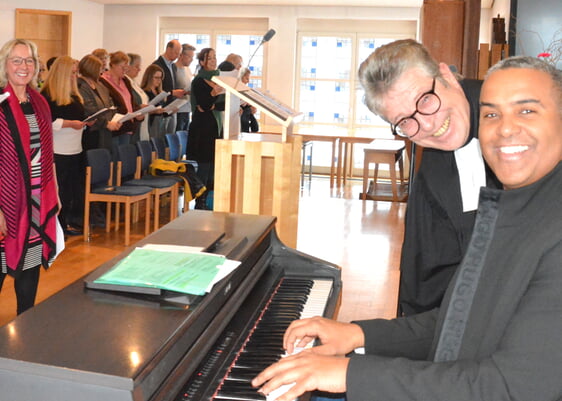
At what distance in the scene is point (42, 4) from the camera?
11.3 meters

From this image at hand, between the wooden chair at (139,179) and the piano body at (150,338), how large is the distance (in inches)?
163

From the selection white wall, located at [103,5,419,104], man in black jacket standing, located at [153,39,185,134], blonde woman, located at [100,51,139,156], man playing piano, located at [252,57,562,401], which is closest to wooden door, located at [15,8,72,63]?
white wall, located at [103,5,419,104]

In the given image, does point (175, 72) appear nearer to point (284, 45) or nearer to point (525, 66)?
point (284, 45)

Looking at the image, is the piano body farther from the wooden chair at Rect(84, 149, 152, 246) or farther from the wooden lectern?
the wooden chair at Rect(84, 149, 152, 246)

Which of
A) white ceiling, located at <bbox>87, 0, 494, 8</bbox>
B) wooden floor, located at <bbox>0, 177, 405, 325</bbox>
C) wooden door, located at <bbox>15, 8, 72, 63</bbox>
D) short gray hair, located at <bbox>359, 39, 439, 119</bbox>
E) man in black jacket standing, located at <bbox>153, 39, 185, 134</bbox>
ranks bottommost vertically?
wooden floor, located at <bbox>0, 177, 405, 325</bbox>

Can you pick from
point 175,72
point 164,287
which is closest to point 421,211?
point 164,287

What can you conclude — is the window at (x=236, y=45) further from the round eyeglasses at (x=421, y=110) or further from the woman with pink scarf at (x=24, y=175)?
the round eyeglasses at (x=421, y=110)

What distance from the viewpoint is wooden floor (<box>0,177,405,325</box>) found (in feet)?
14.6

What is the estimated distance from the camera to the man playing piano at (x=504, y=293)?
1.12 meters

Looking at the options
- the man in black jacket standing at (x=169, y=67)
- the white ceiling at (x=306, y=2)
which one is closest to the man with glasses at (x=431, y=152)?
the man in black jacket standing at (x=169, y=67)

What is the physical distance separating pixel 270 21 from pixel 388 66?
10.9 m

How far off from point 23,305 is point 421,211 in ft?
7.38

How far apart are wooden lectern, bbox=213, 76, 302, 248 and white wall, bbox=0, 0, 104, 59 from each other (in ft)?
25.1

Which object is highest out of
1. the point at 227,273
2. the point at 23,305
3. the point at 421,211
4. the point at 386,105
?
the point at 386,105
